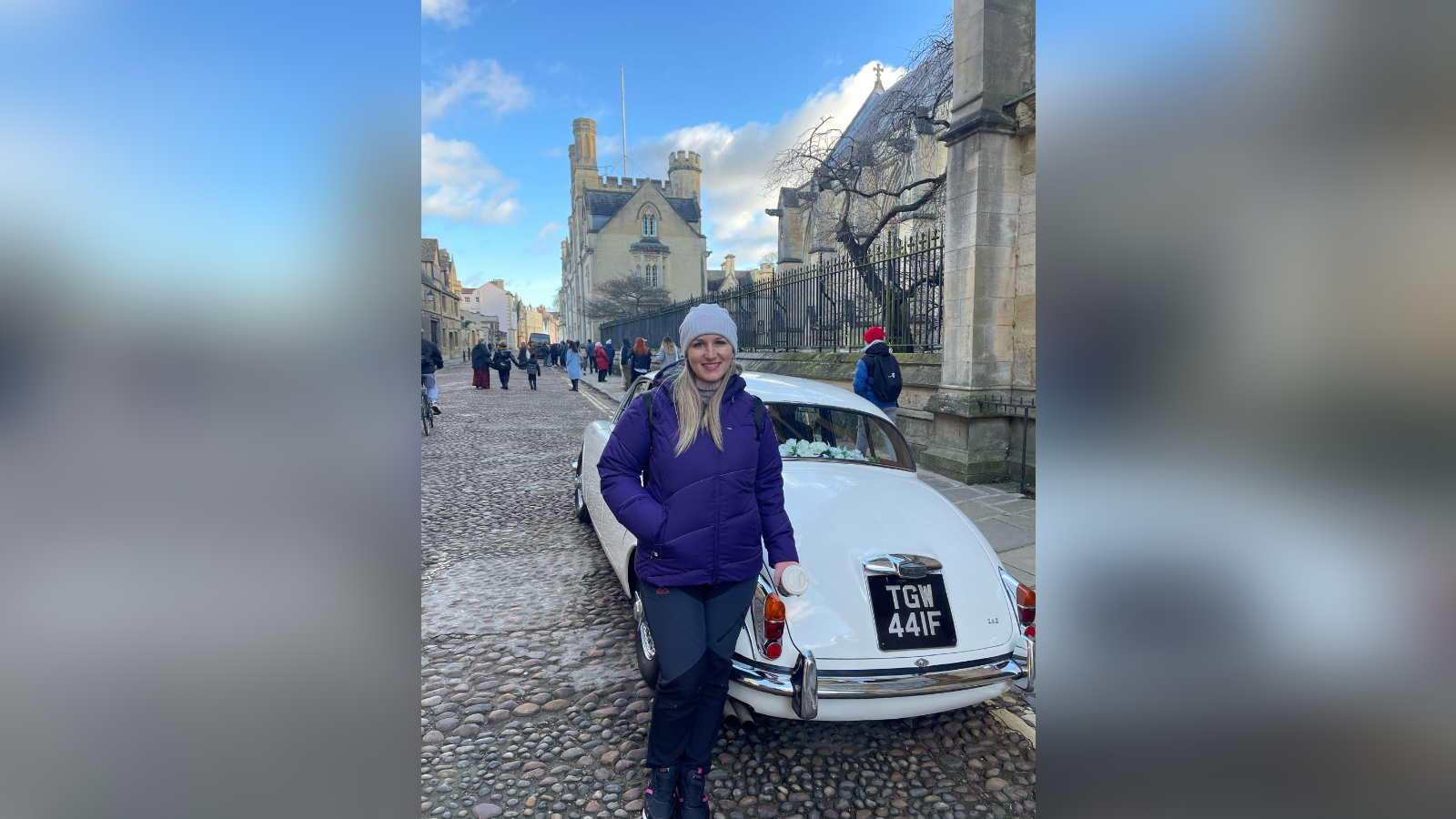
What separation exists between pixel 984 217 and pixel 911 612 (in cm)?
613

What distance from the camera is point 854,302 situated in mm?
10922

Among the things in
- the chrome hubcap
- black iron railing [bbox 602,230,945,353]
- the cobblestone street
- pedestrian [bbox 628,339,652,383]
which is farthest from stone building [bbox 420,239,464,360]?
the chrome hubcap

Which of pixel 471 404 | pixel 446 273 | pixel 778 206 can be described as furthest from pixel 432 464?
pixel 446 273

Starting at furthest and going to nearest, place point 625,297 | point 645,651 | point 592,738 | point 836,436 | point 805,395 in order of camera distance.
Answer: point 625,297
point 805,395
point 836,436
point 645,651
point 592,738

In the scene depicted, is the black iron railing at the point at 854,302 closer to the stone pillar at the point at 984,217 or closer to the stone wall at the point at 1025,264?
the stone pillar at the point at 984,217

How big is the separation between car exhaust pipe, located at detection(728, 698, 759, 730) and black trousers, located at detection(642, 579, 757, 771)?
0.42m

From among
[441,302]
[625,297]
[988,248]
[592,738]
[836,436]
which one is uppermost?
[625,297]

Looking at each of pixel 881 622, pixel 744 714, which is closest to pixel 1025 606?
pixel 881 622

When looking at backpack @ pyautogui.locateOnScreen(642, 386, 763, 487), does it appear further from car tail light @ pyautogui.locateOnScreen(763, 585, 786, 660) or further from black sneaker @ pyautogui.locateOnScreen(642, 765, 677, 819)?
black sneaker @ pyautogui.locateOnScreen(642, 765, 677, 819)

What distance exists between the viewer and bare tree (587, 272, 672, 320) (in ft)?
180

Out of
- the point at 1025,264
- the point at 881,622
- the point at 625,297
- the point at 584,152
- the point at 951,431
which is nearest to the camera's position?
the point at 881,622

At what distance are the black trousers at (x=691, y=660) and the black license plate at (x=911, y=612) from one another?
1.97 ft

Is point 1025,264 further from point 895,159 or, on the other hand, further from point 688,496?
point 895,159
